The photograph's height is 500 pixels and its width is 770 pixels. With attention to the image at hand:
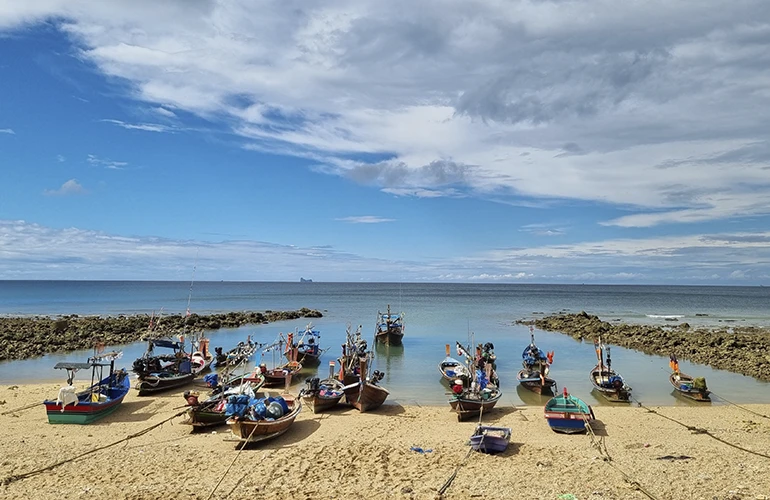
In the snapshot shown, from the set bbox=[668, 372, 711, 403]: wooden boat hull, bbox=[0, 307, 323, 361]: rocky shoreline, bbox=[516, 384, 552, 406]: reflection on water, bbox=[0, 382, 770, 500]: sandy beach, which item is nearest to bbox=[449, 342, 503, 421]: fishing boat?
bbox=[0, 382, 770, 500]: sandy beach

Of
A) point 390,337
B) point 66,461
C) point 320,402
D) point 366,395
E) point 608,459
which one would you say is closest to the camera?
point 66,461

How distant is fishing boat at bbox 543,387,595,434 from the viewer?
16.2m

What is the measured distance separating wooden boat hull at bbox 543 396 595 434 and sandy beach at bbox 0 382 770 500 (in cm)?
32

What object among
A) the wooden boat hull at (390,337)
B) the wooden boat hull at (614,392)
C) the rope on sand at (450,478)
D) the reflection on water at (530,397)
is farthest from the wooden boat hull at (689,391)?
the wooden boat hull at (390,337)

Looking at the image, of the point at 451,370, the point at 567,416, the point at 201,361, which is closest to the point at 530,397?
the point at 451,370

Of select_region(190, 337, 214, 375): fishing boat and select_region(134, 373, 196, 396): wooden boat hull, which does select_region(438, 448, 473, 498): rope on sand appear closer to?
select_region(134, 373, 196, 396): wooden boat hull

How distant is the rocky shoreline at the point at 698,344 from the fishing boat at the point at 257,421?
25279mm

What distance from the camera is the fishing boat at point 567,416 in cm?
1625

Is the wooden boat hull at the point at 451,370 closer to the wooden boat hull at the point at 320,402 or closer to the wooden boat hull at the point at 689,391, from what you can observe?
the wooden boat hull at the point at 320,402

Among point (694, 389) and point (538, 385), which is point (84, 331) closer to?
point (538, 385)

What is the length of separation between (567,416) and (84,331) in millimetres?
40769

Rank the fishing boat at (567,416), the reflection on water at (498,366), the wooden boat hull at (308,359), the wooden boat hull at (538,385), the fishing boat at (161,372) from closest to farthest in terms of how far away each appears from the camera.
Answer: the fishing boat at (567,416)
the fishing boat at (161,372)
the wooden boat hull at (538,385)
the reflection on water at (498,366)
the wooden boat hull at (308,359)

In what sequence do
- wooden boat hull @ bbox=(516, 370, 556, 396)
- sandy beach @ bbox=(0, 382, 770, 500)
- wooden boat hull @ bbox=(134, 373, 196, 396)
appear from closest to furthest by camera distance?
sandy beach @ bbox=(0, 382, 770, 500) → wooden boat hull @ bbox=(134, 373, 196, 396) → wooden boat hull @ bbox=(516, 370, 556, 396)

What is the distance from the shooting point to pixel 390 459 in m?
13.7
